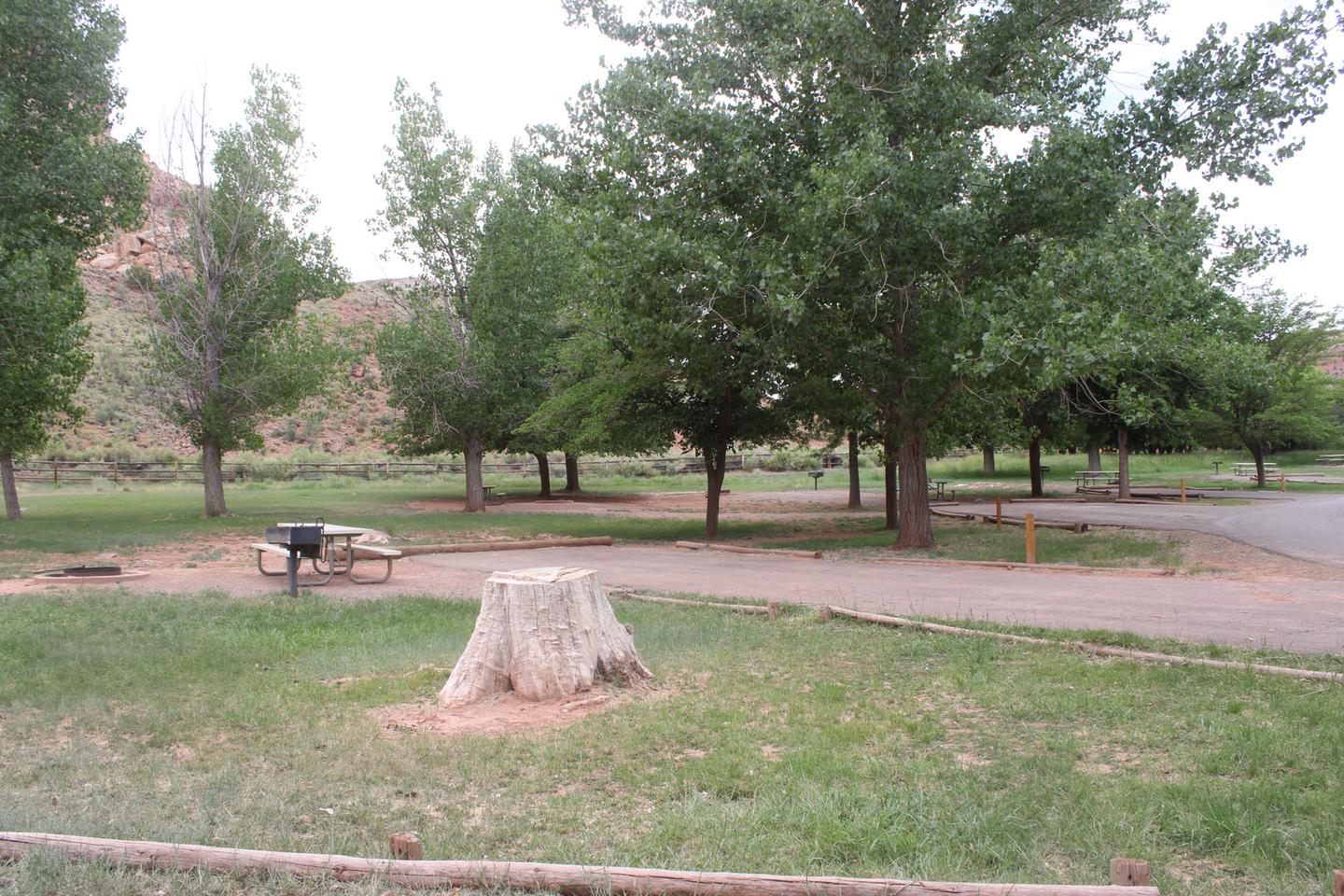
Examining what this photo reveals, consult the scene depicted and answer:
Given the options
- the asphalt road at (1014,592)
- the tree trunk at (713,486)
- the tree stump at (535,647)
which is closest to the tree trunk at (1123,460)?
the tree trunk at (713,486)

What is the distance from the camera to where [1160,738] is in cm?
521

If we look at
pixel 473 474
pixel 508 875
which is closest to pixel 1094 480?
pixel 473 474

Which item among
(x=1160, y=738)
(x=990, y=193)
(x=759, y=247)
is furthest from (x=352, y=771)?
(x=990, y=193)

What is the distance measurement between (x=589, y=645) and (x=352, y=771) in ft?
6.86

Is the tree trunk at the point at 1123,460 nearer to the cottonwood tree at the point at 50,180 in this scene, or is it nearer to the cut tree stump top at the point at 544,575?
the cut tree stump top at the point at 544,575

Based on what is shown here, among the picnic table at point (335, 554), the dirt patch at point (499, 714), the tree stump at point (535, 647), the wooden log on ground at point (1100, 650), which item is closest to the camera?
the dirt patch at point (499, 714)

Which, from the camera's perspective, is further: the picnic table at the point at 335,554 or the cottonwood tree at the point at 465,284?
the cottonwood tree at the point at 465,284

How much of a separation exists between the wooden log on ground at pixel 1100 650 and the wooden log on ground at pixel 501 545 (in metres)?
9.38

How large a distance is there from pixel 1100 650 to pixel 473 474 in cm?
2456

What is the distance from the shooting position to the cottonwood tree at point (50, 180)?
58.7 ft

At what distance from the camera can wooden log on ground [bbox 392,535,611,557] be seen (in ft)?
56.3

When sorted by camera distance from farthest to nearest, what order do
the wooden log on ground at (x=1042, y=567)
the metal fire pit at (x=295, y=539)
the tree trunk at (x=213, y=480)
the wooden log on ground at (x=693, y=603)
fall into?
the tree trunk at (x=213, y=480) < the wooden log on ground at (x=1042, y=567) < the metal fire pit at (x=295, y=539) < the wooden log on ground at (x=693, y=603)

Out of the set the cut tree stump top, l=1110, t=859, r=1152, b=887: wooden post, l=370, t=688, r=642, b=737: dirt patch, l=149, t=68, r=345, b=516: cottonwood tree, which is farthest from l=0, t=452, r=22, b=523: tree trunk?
l=1110, t=859, r=1152, b=887: wooden post

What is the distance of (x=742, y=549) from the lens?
57.2 feet
